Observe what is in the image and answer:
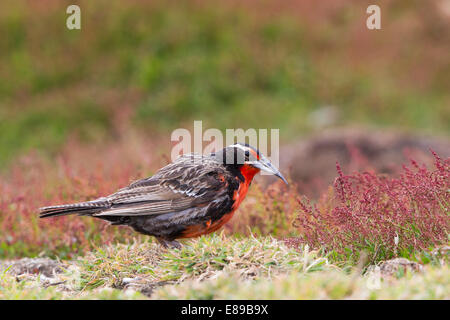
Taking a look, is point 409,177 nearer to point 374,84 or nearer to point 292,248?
point 292,248

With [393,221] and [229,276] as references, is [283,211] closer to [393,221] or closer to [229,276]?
[393,221]

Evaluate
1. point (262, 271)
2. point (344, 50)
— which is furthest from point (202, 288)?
point (344, 50)

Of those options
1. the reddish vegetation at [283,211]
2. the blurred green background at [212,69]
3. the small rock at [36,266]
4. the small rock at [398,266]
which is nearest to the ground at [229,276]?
the small rock at [398,266]

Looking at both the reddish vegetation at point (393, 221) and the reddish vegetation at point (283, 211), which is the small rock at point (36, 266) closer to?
the reddish vegetation at point (283, 211)

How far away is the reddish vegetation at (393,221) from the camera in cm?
607

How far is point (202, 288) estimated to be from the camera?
4.96 meters

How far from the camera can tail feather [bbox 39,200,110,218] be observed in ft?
21.7

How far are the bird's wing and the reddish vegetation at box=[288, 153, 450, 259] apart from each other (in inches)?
44.3

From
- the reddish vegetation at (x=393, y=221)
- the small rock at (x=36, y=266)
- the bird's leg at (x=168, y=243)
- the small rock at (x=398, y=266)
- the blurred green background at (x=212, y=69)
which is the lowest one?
the small rock at (x=36, y=266)

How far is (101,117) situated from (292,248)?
46.4 feet

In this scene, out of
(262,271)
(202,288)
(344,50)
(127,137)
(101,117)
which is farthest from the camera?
(344,50)

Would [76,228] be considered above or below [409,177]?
below

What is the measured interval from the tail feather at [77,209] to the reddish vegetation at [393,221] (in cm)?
211

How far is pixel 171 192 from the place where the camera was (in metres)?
7.02
